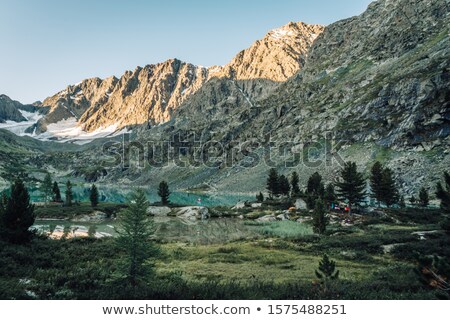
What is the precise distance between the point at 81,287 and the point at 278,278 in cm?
1301

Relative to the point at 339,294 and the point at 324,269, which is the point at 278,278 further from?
the point at 339,294

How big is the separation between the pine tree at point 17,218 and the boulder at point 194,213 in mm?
47917

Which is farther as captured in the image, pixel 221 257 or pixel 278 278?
pixel 221 257

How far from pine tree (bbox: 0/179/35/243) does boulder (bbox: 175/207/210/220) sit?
47917 millimetres

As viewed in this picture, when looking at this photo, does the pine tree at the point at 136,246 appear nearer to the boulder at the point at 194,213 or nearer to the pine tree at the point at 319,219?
the pine tree at the point at 319,219

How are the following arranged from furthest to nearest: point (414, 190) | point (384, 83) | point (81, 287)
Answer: point (384, 83) < point (414, 190) < point (81, 287)

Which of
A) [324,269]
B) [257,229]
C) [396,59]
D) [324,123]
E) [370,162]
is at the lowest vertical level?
[257,229]

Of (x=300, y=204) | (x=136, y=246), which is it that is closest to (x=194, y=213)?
(x=300, y=204)

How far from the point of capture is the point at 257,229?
184ft

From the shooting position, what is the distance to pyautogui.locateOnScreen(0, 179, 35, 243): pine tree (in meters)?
27.6

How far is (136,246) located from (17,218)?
660 inches

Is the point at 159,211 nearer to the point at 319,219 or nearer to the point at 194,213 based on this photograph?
the point at 194,213

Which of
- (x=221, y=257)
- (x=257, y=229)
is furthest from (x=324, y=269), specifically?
(x=257, y=229)

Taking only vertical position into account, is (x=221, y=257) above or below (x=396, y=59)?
below
